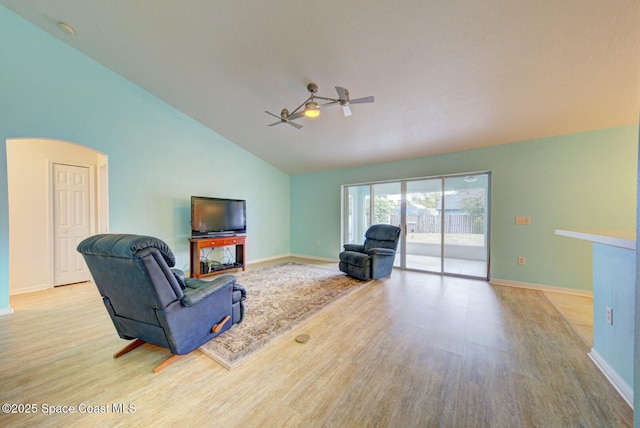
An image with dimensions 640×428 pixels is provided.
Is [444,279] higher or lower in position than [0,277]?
lower

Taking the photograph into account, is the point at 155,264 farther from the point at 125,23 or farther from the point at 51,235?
the point at 51,235

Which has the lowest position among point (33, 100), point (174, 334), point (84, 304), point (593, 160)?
point (84, 304)

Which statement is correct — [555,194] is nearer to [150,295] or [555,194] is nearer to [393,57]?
[393,57]

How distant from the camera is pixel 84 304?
3152mm

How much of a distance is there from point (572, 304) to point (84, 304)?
267 inches

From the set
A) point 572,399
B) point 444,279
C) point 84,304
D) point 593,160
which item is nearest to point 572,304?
point 444,279

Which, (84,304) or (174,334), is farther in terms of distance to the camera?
(84,304)

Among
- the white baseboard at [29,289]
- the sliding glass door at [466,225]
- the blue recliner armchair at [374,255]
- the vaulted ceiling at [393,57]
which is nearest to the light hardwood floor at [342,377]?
the white baseboard at [29,289]

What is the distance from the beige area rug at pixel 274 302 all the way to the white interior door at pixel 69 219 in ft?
9.27

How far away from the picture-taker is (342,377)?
173cm

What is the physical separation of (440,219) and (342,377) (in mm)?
3910

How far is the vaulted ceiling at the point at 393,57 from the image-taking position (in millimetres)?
2070

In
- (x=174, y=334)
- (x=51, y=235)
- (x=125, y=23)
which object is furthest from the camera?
(x=51, y=235)

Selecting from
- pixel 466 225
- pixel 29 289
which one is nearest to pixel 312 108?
pixel 466 225
